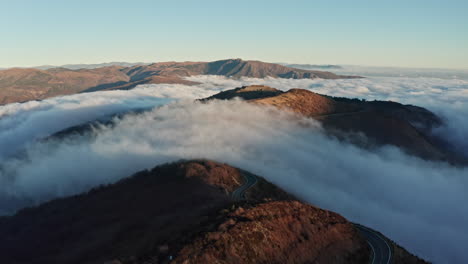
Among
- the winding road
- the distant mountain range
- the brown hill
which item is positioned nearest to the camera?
the brown hill

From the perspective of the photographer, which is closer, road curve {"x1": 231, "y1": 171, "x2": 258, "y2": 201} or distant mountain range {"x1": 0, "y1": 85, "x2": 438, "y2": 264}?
distant mountain range {"x1": 0, "y1": 85, "x2": 438, "y2": 264}

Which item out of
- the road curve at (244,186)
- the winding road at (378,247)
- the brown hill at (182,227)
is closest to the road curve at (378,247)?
the winding road at (378,247)

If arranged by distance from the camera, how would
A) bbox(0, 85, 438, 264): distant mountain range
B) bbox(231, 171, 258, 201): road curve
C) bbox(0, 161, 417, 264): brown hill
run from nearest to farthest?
bbox(0, 161, 417, 264): brown hill → bbox(0, 85, 438, 264): distant mountain range → bbox(231, 171, 258, 201): road curve

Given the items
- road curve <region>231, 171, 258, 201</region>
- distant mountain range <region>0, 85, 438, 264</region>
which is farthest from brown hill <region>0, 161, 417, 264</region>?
road curve <region>231, 171, 258, 201</region>

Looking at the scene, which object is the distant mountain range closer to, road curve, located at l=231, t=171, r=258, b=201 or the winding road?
the winding road

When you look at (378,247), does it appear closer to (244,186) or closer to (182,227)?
(182,227)

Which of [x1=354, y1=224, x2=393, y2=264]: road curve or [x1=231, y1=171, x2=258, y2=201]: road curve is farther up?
[x1=354, y1=224, x2=393, y2=264]: road curve

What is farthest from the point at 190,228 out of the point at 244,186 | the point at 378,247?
the point at 244,186
